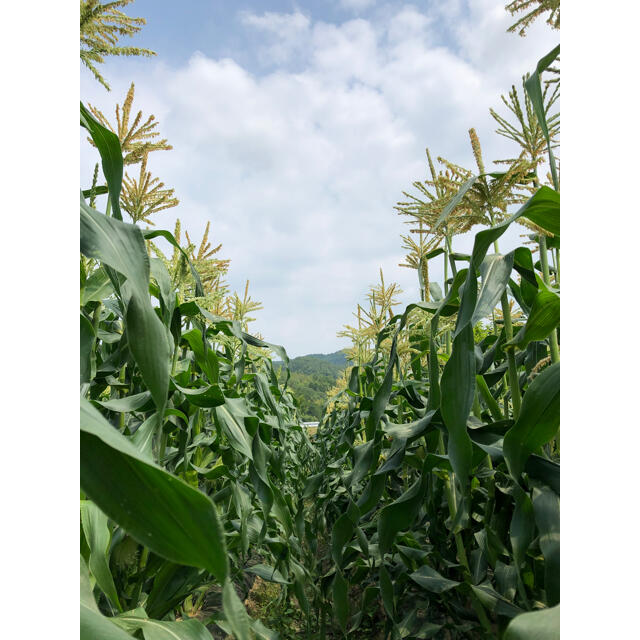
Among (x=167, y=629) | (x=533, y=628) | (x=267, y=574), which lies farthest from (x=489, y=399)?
(x=267, y=574)

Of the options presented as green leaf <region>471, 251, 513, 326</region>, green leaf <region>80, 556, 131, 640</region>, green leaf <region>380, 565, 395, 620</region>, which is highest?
green leaf <region>471, 251, 513, 326</region>

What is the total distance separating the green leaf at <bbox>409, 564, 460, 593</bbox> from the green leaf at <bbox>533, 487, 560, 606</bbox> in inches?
15.3

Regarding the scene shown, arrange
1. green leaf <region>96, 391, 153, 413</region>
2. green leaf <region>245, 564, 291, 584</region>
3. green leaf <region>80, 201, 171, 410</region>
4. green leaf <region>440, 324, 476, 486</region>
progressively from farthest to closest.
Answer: green leaf <region>245, 564, 291, 584</region>, green leaf <region>96, 391, 153, 413</region>, green leaf <region>440, 324, 476, 486</region>, green leaf <region>80, 201, 171, 410</region>

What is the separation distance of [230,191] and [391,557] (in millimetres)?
1381

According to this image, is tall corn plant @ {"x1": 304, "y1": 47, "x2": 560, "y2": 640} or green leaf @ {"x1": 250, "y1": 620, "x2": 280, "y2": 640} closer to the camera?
tall corn plant @ {"x1": 304, "y1": 47, "x2": 560, "y2": 640}

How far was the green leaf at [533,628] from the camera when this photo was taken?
0.34 m

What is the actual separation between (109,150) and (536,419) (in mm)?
685

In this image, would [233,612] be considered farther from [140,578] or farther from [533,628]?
[140,578]

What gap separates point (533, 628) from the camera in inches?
13.4

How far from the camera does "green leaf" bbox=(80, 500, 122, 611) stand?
68 cm

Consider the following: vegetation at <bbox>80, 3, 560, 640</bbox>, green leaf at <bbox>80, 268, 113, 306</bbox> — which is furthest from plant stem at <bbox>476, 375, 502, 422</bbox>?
green leaf at <bbox>80, 268, 113, 306</bbox>

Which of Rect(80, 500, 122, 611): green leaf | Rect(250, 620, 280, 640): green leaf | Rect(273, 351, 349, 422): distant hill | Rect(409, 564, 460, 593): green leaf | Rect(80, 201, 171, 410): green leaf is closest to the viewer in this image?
Rect(80, 201, 171, 410): green leaf

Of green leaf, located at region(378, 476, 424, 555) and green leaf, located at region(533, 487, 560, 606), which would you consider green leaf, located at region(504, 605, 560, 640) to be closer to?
green leaf, located at region(533, 487, 560, 606)

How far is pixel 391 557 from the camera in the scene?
4.24 ft
